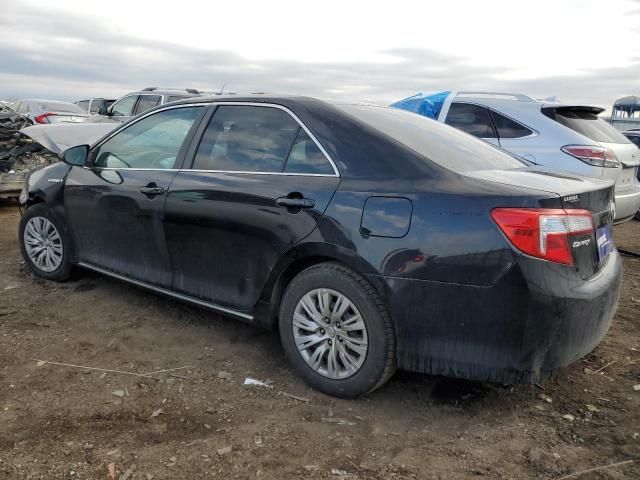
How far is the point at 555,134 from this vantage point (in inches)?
243

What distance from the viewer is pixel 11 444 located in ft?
8.71

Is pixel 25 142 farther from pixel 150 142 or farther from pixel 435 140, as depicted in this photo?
pixel 435 140

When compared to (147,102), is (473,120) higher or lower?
lower

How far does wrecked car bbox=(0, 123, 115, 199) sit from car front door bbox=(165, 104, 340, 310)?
3.98 m

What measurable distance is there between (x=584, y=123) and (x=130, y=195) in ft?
16.5

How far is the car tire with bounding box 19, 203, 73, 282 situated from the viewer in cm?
473

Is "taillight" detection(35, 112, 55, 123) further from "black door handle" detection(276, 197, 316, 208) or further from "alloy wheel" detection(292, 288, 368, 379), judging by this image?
"alloy wheel" detection(292, 288, 368, 379)

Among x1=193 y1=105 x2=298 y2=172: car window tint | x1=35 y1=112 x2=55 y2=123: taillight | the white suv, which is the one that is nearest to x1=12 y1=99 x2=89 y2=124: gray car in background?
x1=35 y1=112 x2=55 y2=123: taillight

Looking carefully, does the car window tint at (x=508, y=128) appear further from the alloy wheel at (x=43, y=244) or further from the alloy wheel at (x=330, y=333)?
the alloy wheel at (x=43, y=244)

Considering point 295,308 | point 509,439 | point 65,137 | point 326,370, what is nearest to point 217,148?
point 295,308

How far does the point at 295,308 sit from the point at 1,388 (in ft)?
5.42

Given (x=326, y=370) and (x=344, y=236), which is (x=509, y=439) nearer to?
(x=326, y=370)

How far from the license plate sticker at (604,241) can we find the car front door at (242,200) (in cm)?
138

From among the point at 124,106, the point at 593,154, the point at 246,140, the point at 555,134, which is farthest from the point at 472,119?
the point at 124,106
